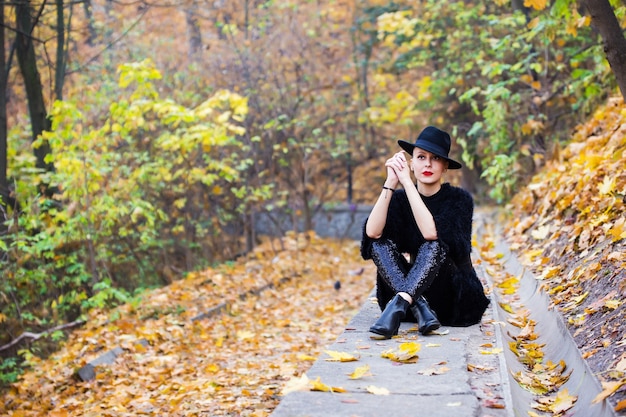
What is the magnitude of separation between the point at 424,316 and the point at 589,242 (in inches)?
78.4

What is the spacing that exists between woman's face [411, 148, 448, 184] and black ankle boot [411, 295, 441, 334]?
92 cm

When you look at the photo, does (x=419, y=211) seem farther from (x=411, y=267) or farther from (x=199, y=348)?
(x=199, y=348)

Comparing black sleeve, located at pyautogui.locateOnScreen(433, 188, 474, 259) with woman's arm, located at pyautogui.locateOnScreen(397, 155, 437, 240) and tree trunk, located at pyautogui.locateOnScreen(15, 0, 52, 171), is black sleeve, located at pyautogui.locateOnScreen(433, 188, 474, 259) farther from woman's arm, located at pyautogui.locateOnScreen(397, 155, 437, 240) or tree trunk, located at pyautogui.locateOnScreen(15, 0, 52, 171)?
tree trunk, located at pyautogui.locateOnScreen(15, 0, 52, 171)

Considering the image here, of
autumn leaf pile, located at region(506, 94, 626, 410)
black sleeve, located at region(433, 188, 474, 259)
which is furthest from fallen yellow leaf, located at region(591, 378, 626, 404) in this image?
black sleeve, located at region(433, 188, 474, 259)

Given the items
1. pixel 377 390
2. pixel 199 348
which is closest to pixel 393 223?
pixel 377 390

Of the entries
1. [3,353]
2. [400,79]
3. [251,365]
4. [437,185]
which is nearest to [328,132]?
[400,79]

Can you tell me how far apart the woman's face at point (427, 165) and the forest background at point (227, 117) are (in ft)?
5.41

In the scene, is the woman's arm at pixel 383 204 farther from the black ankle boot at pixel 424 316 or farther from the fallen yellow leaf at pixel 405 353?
the fallen yellow leaf at pixel 405 353

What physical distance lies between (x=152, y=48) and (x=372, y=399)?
1688cm

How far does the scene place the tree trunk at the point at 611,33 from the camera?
18.1 feet

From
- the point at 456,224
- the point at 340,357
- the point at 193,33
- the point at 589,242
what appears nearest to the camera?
the point at 340,357

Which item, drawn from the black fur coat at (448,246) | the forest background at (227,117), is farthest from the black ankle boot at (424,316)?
the forest background at (227,117)

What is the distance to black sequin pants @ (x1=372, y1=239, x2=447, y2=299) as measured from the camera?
5070 millimetres

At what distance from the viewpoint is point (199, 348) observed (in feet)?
27.2
